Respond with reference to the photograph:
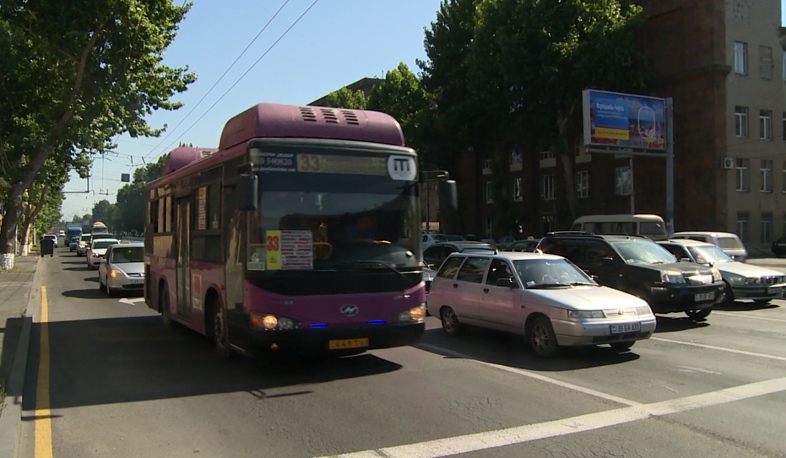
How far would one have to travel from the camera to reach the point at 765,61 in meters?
41.3

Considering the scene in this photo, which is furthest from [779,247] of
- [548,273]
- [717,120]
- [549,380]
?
[549,380]

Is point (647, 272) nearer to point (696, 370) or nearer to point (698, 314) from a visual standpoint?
point (698, 314)

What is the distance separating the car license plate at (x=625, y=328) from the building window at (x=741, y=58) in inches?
1457

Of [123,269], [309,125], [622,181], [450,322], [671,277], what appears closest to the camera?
[309,125]

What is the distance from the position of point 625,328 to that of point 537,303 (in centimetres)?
126

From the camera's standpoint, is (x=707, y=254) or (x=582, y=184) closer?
(x=707, y=254)

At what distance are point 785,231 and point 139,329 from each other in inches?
1677

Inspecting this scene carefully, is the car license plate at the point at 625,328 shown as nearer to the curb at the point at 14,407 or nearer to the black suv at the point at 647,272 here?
the black suv at the point at 647,272

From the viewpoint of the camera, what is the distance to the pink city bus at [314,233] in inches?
301

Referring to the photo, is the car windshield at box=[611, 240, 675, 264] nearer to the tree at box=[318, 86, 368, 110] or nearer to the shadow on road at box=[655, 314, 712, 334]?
the shadow on road at box=[655, 314, 712, 334]

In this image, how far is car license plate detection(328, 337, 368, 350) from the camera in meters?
7.82

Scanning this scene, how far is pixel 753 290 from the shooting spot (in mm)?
15711

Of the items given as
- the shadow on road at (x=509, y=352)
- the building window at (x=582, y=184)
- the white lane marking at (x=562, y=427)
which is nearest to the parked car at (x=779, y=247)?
the building window at (x=582, y=184)

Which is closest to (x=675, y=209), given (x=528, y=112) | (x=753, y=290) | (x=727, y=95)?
(x=727, y=95)
